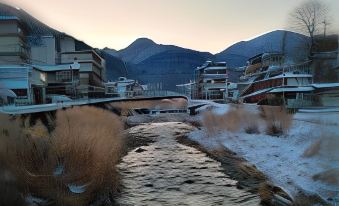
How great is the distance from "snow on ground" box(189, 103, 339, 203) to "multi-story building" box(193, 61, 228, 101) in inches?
3292

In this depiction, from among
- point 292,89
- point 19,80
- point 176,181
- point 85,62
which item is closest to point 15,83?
point 19,80

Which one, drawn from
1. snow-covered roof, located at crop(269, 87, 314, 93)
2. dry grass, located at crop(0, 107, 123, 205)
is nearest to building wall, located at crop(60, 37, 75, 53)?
snow-covered roof, located at crop(269, 87, 314, 93)

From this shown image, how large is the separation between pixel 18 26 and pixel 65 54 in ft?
109

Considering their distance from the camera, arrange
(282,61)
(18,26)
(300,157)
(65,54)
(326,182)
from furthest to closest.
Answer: (65,54) < (282,61) < (18,26) < (300,157) < (326,182)

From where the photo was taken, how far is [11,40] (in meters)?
76.9

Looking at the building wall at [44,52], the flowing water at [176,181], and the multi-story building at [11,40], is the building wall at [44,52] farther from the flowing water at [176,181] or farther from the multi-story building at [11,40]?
the flowing water at [176,181]

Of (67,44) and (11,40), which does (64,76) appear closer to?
(11,40)

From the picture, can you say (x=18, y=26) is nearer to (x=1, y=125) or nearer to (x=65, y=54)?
(x=65, y=54)

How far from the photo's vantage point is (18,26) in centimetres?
7731

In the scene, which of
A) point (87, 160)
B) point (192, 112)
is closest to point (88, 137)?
point (87, 160)

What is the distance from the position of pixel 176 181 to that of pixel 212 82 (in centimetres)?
10167

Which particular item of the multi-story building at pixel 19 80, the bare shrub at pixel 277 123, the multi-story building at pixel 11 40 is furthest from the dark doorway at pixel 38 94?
the bare shrub at pixel 277 123

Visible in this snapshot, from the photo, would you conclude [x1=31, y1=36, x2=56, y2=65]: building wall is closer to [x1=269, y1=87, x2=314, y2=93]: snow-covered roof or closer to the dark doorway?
the dark doorway

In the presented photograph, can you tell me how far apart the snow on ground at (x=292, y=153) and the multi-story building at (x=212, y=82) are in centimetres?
8363
